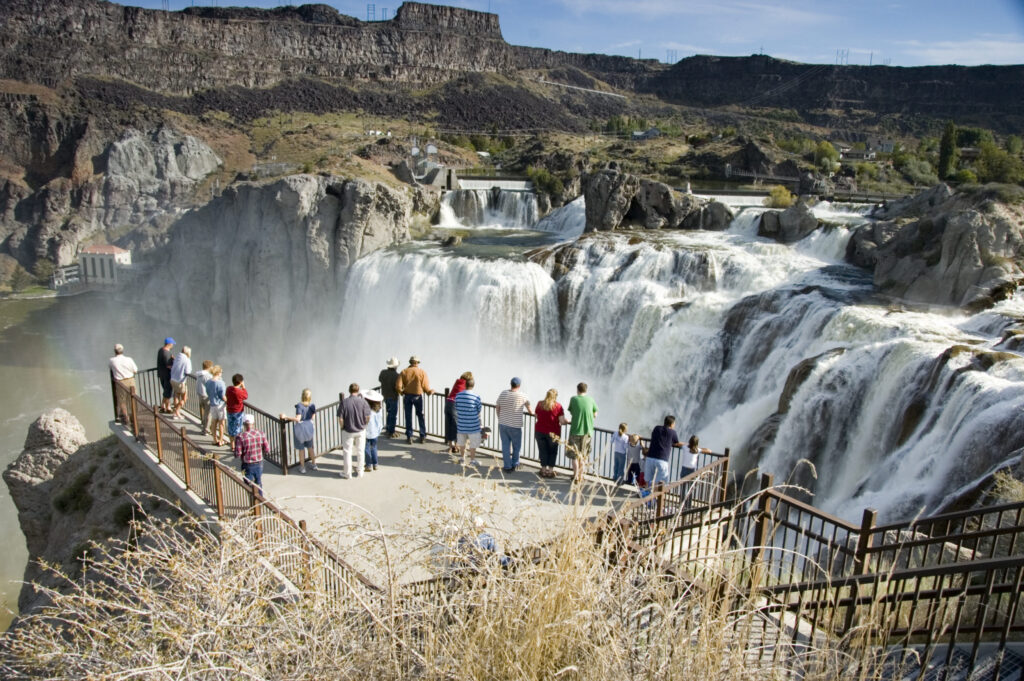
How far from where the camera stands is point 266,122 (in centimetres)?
7356

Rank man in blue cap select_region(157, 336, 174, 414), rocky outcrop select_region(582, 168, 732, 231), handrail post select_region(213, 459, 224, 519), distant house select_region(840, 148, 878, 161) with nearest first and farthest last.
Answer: handrail post select_region(213, 459, 224, 519) → man in blue cap select_region(157, 336, 174, 414) → rocky outcrop select_region(582, 168, 732, 231) → distant house select_region(840, 148, 878, 161)

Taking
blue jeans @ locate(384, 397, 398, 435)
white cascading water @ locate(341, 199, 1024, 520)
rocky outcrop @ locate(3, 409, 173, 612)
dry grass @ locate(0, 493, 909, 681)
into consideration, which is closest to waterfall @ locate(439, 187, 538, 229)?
white cascading water @ locate(341, 199, 1024, 520)

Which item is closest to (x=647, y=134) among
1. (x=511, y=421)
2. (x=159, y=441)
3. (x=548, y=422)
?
(x=511, y=421)

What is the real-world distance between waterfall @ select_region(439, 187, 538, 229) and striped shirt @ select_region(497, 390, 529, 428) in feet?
90.6

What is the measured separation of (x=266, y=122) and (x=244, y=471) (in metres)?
71.4

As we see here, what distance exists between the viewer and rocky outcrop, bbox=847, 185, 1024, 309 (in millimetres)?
17312

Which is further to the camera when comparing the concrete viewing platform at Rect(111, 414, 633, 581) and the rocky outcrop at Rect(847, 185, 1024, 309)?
the rocky outcrop at Rect(847, 185, 1024, 309)

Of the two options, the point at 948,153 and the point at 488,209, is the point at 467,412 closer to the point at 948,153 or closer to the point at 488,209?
the point at 488,209

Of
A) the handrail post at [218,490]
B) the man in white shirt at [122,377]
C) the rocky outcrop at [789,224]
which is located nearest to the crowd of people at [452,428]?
the handrail post at [218,490]

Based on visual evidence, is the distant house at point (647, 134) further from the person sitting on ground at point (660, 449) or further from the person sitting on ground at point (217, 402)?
the person sitting on ground at point (660, 449)

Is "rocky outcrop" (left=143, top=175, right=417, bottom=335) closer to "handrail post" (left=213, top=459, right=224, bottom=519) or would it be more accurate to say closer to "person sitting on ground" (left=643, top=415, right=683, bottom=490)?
"handrail post" (left=213, top=459, right=224, bottom=519)

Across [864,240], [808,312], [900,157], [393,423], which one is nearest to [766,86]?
[900,157]

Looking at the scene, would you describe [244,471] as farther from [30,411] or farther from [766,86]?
[766,86]

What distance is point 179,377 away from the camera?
41.8 feet
